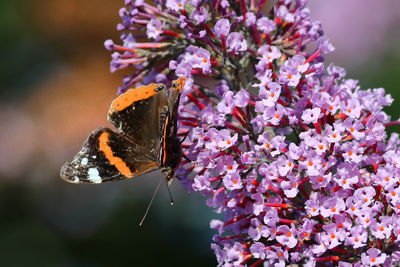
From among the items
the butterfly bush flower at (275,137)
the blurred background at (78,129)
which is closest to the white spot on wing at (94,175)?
the butterfly bush flower at (275,137)

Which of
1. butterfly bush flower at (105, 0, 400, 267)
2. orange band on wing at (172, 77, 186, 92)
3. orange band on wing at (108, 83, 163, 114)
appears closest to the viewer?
butterfly bush flower at (105, 0, 400, 267)

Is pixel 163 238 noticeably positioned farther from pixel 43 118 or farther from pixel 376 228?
pixel 376 228

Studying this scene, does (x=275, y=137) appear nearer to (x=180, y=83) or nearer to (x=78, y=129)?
(x=180, y=83)

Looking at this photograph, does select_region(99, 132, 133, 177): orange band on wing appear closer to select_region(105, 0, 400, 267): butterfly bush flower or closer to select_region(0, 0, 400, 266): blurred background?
select_region(105, 0, 400, 267): butterfly bush flower

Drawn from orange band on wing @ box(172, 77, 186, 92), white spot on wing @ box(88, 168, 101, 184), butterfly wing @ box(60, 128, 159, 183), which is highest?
orange band on wing @ box(172, 77, 186, 92)

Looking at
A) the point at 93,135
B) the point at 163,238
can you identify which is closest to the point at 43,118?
the point at 163,238

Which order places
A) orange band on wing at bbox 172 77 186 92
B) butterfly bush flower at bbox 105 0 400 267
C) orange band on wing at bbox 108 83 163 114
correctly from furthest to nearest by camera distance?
orange band on wing at bbox 108 83 163 114
orange band on wing at bbox 172 77 186 92
butterfly bush flower at bbox 105 0 400 267

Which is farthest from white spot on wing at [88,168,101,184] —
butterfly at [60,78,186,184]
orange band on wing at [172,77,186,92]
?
orange band on wing at [172,77,186,92]
